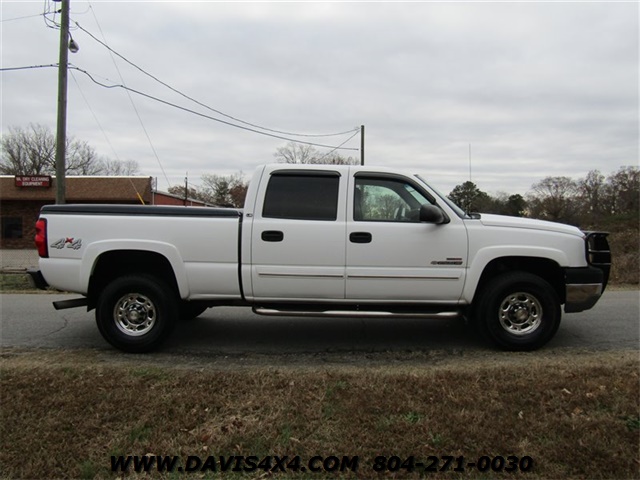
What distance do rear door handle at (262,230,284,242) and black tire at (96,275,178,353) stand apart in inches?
47.8

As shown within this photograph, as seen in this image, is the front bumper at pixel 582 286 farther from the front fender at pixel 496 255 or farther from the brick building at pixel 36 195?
the brick building at pixel 36 195

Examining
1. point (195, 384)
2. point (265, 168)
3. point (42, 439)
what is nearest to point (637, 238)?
point (265, 168)

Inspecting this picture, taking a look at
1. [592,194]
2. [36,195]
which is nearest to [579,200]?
[592,194]

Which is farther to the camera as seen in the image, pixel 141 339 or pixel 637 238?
pixel 637 238

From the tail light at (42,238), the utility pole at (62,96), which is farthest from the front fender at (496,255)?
the utility pole at (62,96)

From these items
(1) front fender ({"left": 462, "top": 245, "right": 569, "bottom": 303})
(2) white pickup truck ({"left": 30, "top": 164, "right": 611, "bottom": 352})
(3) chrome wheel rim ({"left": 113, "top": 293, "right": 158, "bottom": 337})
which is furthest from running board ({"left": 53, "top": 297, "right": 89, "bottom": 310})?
(1) front fender ({"left": 462, "top": 245, "right": 569, "bottom": 303})

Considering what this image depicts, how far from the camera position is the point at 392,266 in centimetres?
474

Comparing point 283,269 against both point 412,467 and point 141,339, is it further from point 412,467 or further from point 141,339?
point 412,467

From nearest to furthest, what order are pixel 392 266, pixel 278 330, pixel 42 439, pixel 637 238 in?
pixel 42 439 < pixel 392 266 < pixel 278 330 < pixel 637 238

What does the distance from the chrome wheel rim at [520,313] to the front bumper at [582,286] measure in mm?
366

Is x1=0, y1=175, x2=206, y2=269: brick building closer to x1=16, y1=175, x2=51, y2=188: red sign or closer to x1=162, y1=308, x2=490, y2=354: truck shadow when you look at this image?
x1=16, y1=175, x2=51, y2=188: red sign

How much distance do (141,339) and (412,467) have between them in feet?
10.8

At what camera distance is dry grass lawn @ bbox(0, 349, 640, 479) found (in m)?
2.84

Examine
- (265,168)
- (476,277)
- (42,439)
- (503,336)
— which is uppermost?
(265,168)
